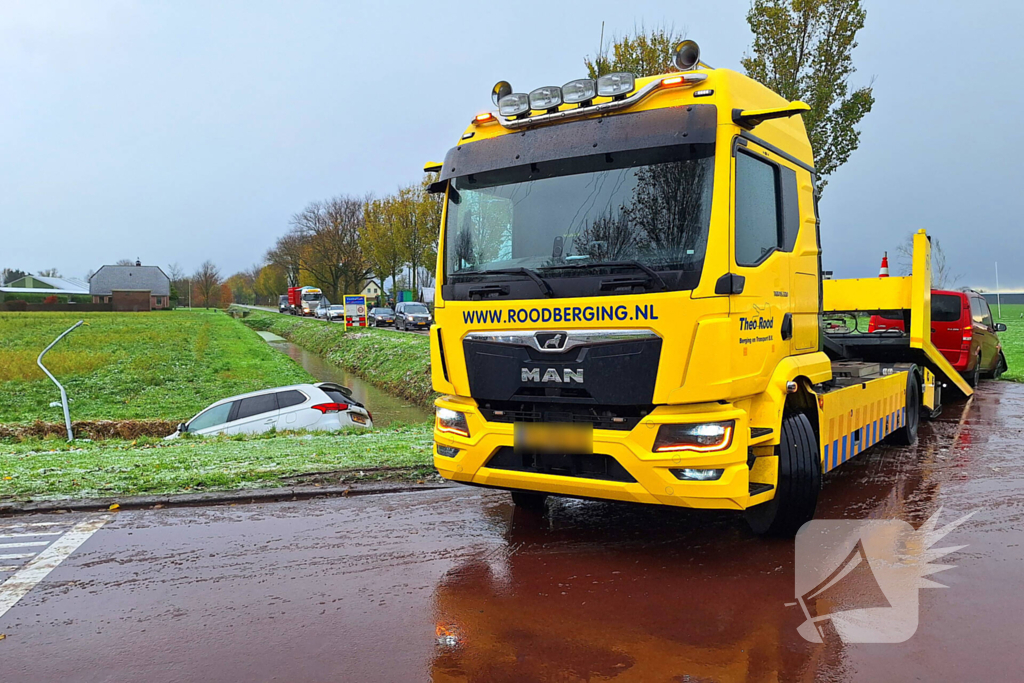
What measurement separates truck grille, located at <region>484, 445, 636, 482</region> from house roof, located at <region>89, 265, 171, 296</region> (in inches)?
4966

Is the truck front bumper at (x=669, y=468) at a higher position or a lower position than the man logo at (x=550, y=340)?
A: lower

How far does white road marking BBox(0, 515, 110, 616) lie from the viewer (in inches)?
198

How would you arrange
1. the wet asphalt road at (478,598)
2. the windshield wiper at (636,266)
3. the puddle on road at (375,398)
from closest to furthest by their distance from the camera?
the wet asphalt road at (478,598), the windshield wiper at (636,266), the puddle on road at (375,398)

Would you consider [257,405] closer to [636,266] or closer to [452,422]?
[452,422]

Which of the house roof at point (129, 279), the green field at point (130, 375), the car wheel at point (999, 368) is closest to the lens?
the car wheel at point (999, 368)

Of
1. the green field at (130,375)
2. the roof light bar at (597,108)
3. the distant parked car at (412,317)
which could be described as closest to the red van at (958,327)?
the roof light bar at (597,108)

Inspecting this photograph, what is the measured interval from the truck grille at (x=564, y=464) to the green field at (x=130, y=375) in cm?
1428

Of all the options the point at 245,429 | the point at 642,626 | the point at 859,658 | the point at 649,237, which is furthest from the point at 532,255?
the point at 245,429

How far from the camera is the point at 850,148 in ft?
61.9

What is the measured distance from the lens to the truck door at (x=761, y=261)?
494 cm

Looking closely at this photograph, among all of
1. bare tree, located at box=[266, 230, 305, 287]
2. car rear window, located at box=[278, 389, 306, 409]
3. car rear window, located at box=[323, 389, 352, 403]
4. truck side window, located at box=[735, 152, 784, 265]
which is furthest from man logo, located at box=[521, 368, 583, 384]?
bare tree, located at box=[266, 230, 305, 287]

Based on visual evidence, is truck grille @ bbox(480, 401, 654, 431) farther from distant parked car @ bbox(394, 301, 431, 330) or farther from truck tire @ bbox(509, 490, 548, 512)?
distant parked car @ bbox(394, 301, 431, 330)

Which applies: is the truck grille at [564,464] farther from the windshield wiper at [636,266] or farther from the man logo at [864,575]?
the man logo at [864,575]

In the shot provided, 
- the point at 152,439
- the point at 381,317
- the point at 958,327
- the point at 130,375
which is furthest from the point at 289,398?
the point at 381,317
